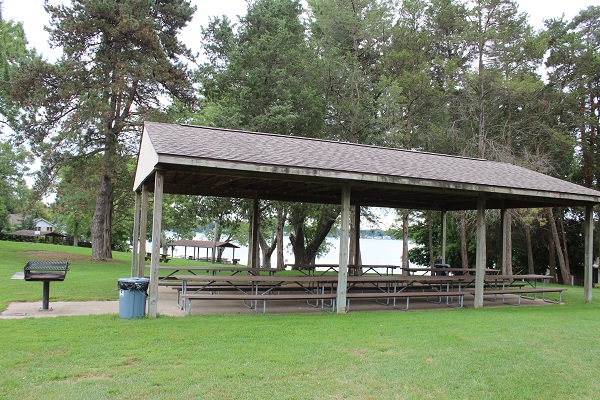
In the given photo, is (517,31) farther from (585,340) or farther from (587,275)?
(585,340)

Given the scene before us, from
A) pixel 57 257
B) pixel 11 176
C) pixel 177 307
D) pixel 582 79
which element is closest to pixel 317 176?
pixel 177 307

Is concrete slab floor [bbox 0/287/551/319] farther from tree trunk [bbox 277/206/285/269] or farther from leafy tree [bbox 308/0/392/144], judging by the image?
leafy tree [bbox 308/0/392/144]

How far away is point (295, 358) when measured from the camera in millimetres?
5535

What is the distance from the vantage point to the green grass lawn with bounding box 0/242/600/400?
14.8 ft

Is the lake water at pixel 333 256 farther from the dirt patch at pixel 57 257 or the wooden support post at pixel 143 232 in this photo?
the wooden support post at pixel 143 232

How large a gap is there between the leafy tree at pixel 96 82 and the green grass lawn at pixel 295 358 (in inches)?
536

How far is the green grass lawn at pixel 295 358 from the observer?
178 inches

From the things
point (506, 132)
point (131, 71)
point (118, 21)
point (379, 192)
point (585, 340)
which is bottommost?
point (585, 340)

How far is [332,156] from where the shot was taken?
32.9ft

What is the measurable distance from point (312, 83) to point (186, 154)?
1529 centimetres

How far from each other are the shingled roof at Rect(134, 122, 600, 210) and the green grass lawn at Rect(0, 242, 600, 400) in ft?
8.68

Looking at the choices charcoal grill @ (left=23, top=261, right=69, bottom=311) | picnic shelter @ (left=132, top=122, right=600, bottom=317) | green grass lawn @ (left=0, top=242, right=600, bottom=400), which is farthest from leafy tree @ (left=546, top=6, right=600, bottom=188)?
charcoal grill @ (left=23, top=261, right=69, bottom=311)

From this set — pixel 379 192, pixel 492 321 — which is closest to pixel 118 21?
pixel 379 192

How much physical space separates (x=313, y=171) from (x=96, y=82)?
15975 millimetres
